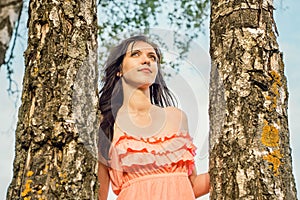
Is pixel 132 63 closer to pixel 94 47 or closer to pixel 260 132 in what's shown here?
pixel 94 47

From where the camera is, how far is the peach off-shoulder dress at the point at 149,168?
3.34m

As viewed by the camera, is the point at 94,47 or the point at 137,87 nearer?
the point at 94,47

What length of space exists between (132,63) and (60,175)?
4.27ft

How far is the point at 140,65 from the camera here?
3451 millimetres

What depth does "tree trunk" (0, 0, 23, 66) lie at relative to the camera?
1.42 m

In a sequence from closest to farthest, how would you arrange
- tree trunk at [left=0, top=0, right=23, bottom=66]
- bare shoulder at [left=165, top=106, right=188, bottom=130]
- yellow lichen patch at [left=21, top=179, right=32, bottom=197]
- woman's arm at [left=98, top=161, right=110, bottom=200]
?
tree trunk at [left=0, top=0, right=23, bottom=66] < yellow lichen patch at [left=21, top=179, right=32, bottom=197] < woman's arm at [left=98, top=161, right=110, bottom=200] < bare shoulder at [left=165, top=106, right=188, bottom=130]

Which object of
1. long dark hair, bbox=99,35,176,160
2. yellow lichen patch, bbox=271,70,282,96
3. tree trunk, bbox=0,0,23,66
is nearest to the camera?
tree trunk, bbox=0,0,23,66

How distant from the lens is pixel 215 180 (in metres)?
2.70

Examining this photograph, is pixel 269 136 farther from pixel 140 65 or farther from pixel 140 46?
pixel 140 46

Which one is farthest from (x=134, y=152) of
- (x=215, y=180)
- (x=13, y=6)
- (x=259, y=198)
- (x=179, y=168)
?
(x=13, y=6)

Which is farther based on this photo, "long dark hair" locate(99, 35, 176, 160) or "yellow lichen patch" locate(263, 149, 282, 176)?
"long dark hair" locate(99, 35, 176, 160)

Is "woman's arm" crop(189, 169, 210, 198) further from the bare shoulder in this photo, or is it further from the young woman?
the bare shoulder

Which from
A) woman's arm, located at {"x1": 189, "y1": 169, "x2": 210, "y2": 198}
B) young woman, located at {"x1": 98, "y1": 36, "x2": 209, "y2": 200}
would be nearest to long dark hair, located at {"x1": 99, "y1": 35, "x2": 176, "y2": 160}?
young woman, located at {"x1": 98, "y1": 36, "x2": 209, "y2": 200}

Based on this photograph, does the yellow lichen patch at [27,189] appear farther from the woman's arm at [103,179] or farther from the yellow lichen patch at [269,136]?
the yellow lichen patch at [269,136]
